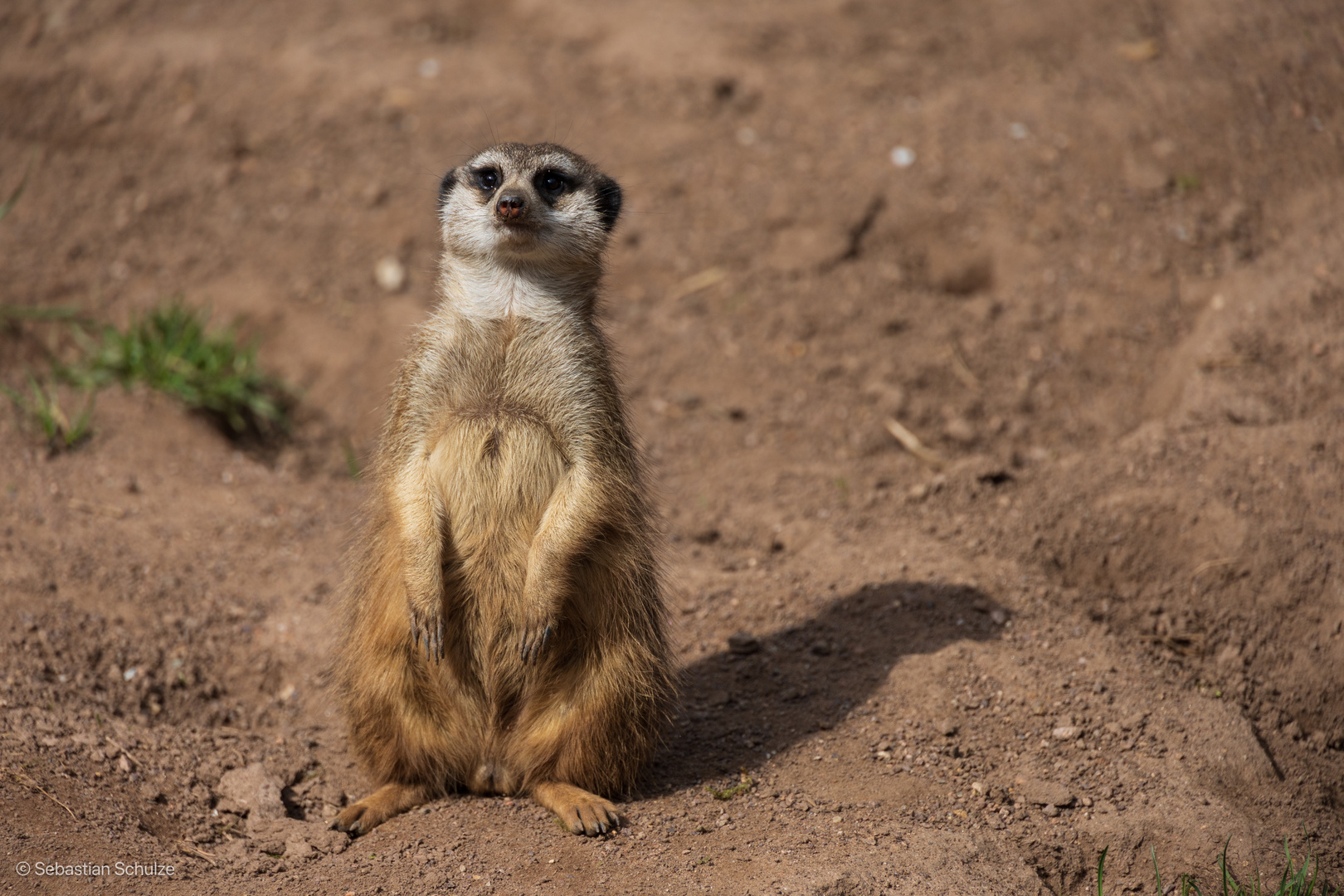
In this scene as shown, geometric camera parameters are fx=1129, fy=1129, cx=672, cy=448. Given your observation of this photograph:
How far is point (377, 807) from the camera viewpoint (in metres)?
3.52

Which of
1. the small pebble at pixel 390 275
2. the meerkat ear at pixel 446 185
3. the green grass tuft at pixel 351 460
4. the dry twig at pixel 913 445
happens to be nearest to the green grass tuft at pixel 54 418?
the green grass tuft at pixel 351 460

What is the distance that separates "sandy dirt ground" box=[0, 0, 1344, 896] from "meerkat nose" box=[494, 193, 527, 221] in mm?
1311

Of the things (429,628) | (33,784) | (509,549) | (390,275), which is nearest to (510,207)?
(509,549)

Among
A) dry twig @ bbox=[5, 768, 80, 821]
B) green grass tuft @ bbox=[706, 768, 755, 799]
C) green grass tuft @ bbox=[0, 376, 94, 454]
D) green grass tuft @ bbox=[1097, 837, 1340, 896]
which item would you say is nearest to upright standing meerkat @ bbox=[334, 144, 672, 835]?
green grass tuft @ bbox=[706, 768, 755, 799]

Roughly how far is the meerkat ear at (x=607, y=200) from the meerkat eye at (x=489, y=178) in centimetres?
34

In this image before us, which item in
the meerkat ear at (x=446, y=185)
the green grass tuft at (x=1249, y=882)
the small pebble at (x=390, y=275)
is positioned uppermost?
the meerkat ear at (x=446, y=185)

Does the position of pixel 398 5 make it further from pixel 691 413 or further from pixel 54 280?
pixel 691 413

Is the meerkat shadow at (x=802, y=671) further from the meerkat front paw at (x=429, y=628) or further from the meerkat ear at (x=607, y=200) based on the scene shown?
the meerkat ear at (x=607, y=200)

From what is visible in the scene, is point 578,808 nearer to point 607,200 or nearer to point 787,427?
point 607,200

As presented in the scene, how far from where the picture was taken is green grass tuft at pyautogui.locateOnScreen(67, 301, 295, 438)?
5.55 metres

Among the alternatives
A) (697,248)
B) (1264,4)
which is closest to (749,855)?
(697,248)

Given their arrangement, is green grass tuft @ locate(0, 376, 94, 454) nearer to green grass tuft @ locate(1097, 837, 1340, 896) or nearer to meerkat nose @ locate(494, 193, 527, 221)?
meerkat nose @ locate(494, 193, 527, 221)

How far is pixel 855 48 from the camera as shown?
24.2ft

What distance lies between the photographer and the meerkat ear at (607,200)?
387 centimetres
